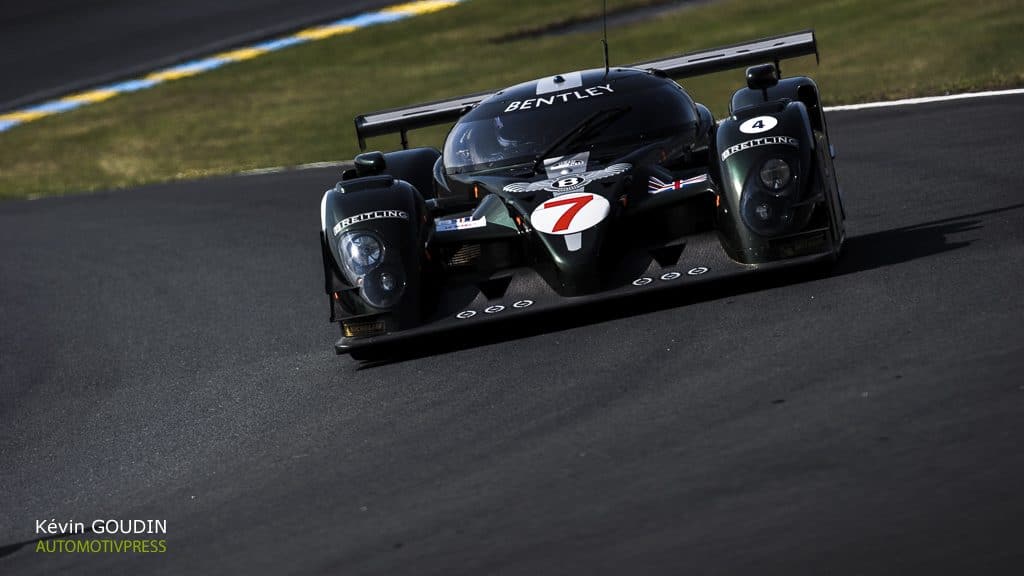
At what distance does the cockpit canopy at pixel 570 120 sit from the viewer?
29.6ft

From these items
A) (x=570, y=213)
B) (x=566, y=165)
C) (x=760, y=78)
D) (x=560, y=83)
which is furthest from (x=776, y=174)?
(x=560, y=83)

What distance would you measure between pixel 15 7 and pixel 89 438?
2616 centimetres

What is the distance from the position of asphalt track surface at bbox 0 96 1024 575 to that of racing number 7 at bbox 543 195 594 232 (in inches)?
17.3

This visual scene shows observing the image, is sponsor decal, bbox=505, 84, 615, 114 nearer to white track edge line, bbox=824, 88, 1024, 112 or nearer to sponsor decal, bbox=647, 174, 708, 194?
sponsor decal, bbox=647, 174, 708, 194

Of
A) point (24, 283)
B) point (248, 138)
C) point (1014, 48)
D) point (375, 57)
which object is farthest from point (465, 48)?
point (24, 283)

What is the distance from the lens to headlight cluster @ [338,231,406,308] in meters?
7.74

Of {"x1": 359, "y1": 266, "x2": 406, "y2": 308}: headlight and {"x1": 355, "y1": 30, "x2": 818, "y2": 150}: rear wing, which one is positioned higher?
{"x1": 355, "y1": 30, "x2": 818, "y2": 150}: rear wing

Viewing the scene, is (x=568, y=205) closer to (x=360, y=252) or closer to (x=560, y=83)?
(x=360, y=252)

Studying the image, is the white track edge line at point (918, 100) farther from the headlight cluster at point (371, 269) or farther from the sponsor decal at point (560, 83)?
the headlight cluster at point (371, 269)

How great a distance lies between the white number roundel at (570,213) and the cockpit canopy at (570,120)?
0.96m

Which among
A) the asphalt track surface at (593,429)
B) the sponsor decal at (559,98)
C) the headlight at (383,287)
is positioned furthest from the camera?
the sponsor decal at (559,98)

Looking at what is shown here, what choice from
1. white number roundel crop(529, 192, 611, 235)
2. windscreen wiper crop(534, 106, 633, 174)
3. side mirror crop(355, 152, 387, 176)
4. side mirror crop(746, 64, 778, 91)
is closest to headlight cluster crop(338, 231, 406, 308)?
white number roundel crop(529, 192, 611, 235)

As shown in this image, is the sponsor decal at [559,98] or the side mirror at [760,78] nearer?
the side mirror at [760,78]

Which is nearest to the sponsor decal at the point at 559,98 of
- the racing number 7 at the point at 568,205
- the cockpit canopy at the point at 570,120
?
the cockpit canopy at the point at 570,120
